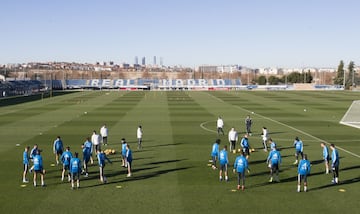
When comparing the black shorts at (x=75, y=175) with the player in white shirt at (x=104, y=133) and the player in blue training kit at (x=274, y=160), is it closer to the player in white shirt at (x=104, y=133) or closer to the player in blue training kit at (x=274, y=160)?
the player in blue training kit at (x=274, y=160)

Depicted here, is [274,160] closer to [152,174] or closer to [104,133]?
[152,174]

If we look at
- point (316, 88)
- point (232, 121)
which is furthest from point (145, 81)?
point (232, 121)

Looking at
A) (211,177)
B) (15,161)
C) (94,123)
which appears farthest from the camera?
(94,123)

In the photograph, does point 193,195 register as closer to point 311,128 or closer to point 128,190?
point 128,190

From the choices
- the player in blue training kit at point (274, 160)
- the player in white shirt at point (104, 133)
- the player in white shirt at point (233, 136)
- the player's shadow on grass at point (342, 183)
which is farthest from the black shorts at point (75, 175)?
the player in white shirt at point (233, 136)

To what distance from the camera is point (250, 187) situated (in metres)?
18.0

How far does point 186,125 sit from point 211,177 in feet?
68.4

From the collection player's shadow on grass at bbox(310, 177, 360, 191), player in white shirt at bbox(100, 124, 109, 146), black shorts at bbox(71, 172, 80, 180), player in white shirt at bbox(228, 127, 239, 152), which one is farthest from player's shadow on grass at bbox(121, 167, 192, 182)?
player in white shirt at bbox(100, 124, 109, 146)

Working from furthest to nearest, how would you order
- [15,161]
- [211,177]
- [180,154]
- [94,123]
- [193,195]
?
[94,123] < [180,154] < [15,161] < [211,177] < [193,195]

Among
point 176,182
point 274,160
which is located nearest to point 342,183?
point 274,160

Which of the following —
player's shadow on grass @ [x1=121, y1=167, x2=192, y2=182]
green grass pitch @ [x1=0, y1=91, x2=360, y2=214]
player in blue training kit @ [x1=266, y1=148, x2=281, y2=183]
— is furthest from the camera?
player's shadow on grass @ [x1=121, y1=167, x2=192, y2=182]

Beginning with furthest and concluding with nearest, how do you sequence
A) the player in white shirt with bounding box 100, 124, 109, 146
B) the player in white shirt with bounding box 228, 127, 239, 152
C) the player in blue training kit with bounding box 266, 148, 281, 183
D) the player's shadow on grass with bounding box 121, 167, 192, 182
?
the player in white shirt with bounding box 100, 124, 109, 146
the player in white shirt with bounding box 228, 127, 239, 152
the player's shadow on grass with bounding box 121, 167, 192, 182
the player in blue training kit with bounding box 266, 148, 281, 183

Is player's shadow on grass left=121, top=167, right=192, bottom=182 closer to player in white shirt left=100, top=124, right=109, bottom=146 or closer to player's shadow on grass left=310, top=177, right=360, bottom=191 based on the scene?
player's shadow on grass left=310, top=177, right=360, bottom=191

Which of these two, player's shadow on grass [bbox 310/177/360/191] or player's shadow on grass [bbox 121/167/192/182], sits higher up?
player's shadow on grass [bbox 121/167/192/182]
